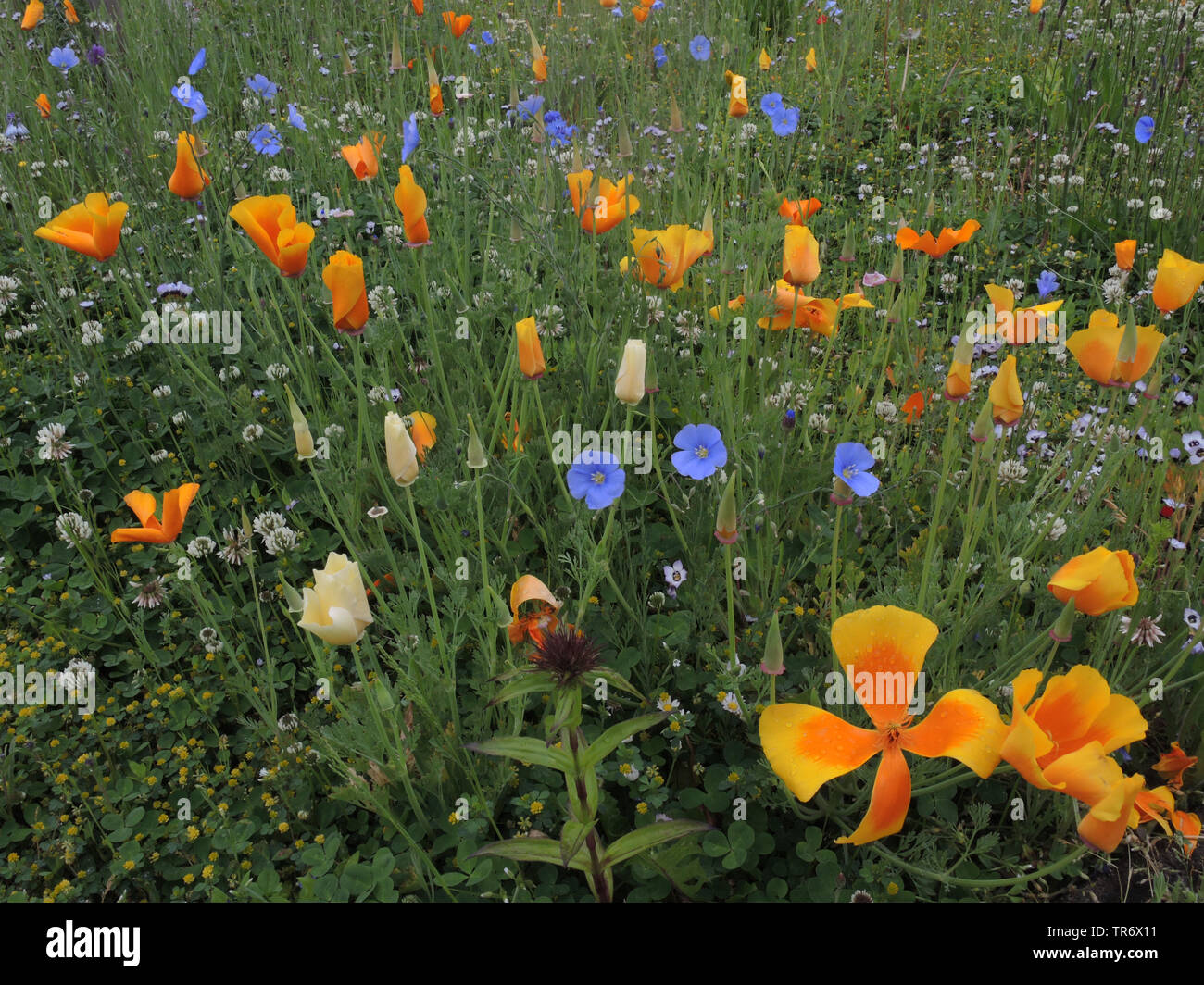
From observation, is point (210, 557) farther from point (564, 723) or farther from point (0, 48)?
point (0, 48)

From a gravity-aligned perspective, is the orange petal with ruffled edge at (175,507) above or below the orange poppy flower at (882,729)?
above

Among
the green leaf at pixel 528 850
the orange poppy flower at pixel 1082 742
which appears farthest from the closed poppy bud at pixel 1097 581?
the green leaf at pixel 528 850

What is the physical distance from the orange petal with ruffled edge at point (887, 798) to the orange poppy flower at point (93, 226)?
2103 millimetres

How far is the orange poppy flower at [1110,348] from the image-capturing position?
1574 mm

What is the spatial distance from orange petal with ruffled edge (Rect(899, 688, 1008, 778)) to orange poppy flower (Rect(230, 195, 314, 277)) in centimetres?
149

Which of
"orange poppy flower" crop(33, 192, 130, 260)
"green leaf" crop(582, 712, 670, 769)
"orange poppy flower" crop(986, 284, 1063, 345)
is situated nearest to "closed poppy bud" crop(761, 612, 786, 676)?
"green leaf" crop(582, 712, 670, 769)

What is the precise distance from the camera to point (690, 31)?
4176mm

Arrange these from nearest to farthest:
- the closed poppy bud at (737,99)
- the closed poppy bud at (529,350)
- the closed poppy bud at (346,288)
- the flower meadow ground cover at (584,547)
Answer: the flower meadow ground cover at (584,547) → the closed poppy bud at (346,288) → the closed poppy bud at (529,350) → the closed poppy bud at (737,99)

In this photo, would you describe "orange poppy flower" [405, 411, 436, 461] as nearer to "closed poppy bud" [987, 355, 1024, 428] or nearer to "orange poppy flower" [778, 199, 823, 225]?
"orange poppy flower" [778, 199, 823, 225]

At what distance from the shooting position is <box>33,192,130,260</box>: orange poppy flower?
2053mm

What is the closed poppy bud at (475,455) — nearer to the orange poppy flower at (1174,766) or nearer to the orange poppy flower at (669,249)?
the orange poppy flower at (669,249)

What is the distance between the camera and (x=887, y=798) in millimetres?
1206

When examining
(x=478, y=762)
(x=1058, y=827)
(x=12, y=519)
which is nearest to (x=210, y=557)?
(x=12, y=519)
